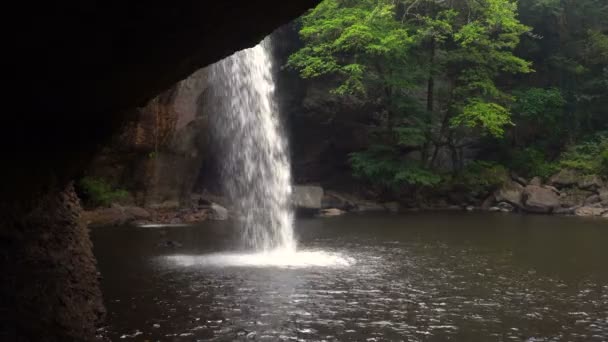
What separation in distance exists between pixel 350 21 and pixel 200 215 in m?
10.2

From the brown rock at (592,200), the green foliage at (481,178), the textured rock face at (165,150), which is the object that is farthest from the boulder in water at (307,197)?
the brown rock at (592,200)

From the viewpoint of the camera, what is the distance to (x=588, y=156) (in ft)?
88.1

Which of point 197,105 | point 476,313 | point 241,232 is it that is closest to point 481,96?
point 197,105

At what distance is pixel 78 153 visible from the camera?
5.87 m

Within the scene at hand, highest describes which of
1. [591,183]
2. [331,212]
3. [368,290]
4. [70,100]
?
[70,100]

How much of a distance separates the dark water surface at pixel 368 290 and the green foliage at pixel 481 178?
10.6m

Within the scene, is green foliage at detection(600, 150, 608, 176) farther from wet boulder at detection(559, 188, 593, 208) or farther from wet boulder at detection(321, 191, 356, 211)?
wet boulder at detection(321, 191, 356, 211)

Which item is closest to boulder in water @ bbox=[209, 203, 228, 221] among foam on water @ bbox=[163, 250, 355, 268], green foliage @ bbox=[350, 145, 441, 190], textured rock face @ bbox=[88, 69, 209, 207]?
textured rock face @ bbox=[88, 69, 209, 207]

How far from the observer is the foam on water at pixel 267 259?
1080 cm

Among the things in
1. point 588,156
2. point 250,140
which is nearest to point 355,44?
point 250,140

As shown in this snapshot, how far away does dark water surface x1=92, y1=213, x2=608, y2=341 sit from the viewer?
6531 millimetres

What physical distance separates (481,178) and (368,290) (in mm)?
18594

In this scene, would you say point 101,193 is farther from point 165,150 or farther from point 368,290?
point 368,290

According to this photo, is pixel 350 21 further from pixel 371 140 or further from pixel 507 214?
pixel 507 214
